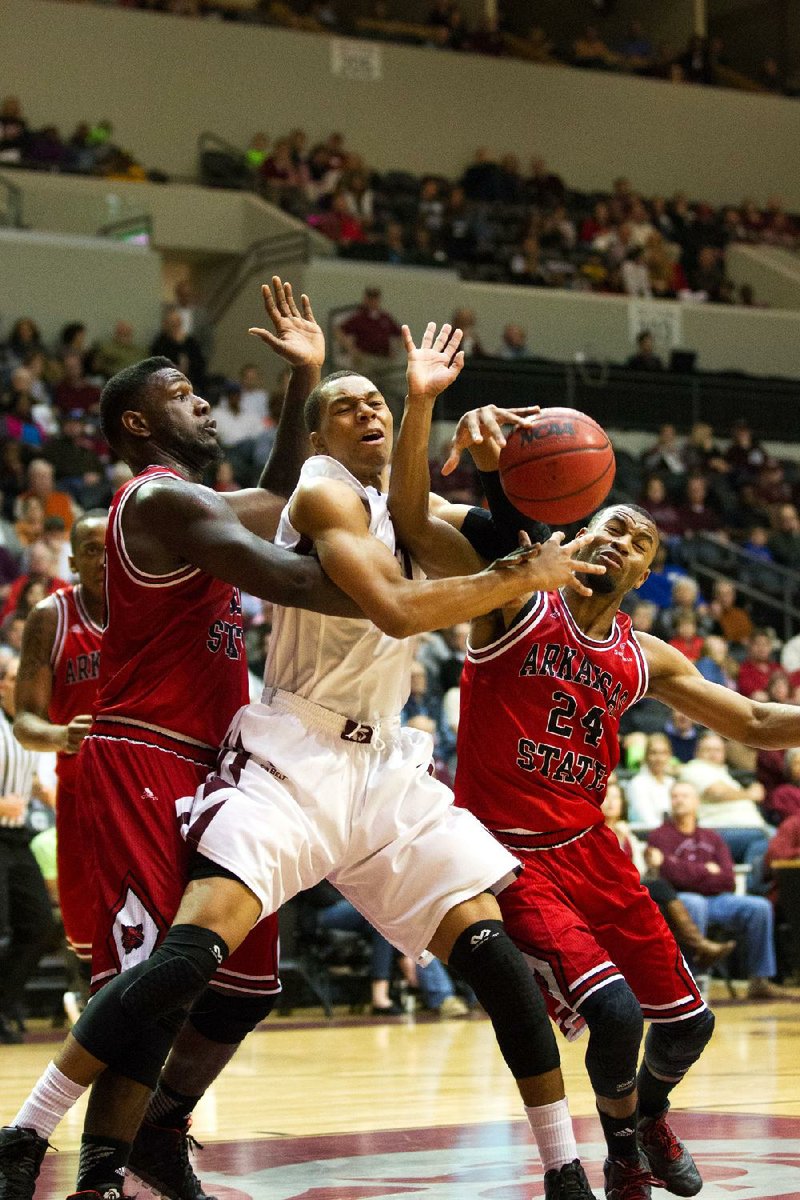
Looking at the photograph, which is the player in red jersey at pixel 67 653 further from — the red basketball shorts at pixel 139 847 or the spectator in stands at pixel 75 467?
the spectator in stands at pixel 75 467

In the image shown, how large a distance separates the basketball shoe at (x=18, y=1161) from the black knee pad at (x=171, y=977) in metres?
0.41

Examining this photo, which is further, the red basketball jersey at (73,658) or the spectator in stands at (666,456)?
the spectator in stands at (666,456)

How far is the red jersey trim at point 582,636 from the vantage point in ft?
16.5

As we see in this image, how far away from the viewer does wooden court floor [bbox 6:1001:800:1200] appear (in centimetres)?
473

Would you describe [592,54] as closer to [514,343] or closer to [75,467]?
[514,343]

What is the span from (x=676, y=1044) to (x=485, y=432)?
1774mm

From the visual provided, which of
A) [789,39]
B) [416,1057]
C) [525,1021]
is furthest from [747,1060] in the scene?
[789,39]

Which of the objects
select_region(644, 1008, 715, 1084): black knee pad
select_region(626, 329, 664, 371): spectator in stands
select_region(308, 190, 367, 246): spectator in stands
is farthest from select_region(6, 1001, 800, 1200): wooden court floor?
select_region(308, 190, 367, 246): spectator in stands

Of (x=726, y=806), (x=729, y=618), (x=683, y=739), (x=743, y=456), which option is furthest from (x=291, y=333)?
(x=743, y=456)

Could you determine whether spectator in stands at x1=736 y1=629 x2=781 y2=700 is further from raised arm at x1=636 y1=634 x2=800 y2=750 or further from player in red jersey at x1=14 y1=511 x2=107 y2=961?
raised arm at x1=636 y1=634 x2=800 y2=750

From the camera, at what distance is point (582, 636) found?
5047mm

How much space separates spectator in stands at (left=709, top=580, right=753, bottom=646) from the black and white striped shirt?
847 centimetres

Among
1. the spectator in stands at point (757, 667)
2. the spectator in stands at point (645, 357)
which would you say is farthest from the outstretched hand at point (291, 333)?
the spectator in stands at point (645, 357)

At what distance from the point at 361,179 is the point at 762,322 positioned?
17.6ft
